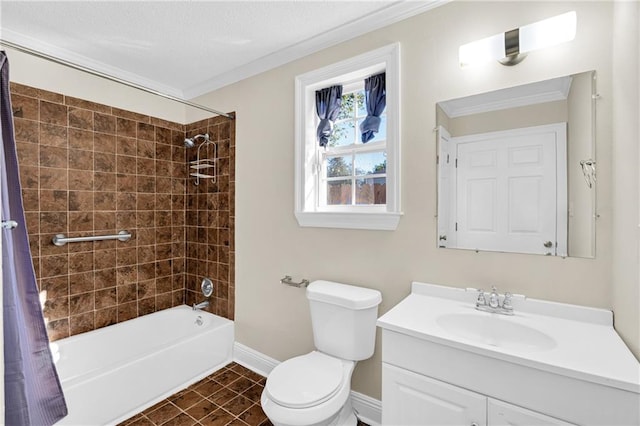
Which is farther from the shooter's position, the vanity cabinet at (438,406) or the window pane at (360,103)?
the window pane at (360,103)

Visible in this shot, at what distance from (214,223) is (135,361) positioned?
4.00 feet

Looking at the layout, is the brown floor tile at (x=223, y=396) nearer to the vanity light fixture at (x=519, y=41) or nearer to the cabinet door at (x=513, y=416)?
the cabinet door at (x=513, y=416)

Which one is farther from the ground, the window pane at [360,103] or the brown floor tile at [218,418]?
the window pane at [360,103]

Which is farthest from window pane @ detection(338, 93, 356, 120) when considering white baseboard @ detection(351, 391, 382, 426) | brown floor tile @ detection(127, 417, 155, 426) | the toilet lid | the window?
brown floor tile @ detection(127, 417, 155, 426)

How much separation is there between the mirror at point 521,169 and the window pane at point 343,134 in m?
0.64

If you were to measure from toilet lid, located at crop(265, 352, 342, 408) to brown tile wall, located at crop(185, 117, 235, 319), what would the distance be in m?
1.17

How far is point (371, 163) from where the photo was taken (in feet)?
6.70

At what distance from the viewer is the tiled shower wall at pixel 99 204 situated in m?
2.21

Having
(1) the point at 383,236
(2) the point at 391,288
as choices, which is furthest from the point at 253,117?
(2) the point at 391,288

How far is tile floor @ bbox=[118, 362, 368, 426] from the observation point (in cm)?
190

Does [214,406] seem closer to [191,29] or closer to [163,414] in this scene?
[163,414]

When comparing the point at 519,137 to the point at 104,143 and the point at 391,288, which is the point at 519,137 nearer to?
the point at 391,288

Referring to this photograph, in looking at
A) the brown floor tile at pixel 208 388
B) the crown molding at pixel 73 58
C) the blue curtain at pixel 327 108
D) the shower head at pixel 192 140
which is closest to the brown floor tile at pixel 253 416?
the brown floor tile at pixel 208 388

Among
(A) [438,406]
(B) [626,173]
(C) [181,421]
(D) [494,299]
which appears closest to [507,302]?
(D) [494,299]
